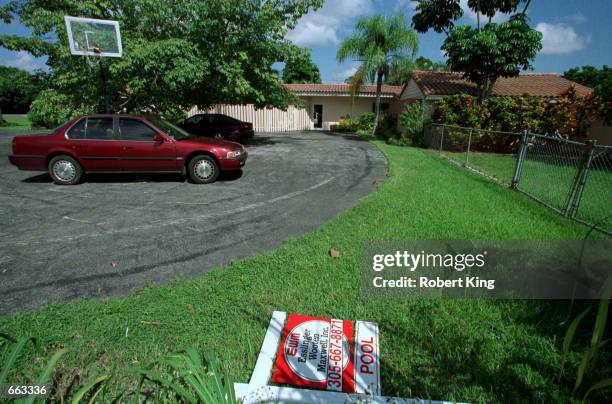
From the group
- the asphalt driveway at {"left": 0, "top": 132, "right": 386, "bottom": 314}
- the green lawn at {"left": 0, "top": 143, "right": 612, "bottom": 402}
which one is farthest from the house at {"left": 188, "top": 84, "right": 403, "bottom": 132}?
the green lawn at {"left": 0, "top": 143, "right": 612, "bottom": 402}

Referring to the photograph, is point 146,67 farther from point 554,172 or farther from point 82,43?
point 554,172

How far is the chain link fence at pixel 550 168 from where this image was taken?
4805 millimetres

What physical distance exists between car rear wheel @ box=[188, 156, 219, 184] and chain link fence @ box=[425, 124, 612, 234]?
6.58 m

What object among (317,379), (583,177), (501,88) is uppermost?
(501,88)

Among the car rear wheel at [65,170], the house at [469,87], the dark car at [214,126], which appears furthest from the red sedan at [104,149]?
the house at [469,87]

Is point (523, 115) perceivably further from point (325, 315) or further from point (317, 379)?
point (317, 379)

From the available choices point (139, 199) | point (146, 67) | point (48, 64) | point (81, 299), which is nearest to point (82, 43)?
point (146, 67)

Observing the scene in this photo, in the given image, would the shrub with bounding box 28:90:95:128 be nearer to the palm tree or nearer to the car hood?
the car hood

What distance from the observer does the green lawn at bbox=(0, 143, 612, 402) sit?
6.36ft

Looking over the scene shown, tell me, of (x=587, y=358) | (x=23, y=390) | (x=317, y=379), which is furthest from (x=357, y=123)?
(x=23, y=390)

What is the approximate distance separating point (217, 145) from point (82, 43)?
5.22 m

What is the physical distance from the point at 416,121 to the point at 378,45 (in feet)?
25.0

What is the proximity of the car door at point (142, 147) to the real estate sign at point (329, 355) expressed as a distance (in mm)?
5599

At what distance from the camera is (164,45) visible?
932cm
